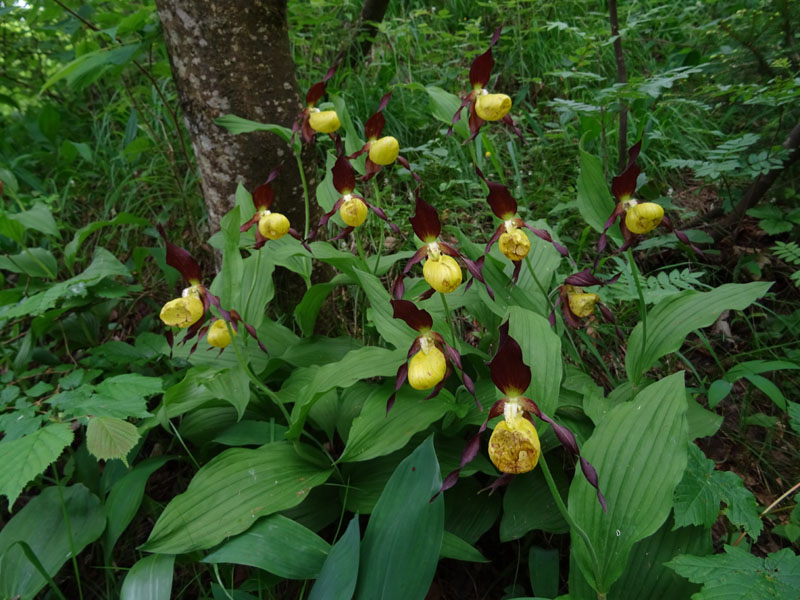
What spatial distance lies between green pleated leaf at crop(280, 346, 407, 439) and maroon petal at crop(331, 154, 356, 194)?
0.55 meters

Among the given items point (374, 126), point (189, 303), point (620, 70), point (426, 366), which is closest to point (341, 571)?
point (426, 366)

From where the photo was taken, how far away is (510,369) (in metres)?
0.93

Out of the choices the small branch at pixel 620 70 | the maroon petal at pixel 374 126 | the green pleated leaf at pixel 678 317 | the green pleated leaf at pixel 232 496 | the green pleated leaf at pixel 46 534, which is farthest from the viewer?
the small branch at pixel 620 70

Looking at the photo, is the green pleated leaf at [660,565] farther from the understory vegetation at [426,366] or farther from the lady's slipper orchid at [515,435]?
the lady's slipper orchid at [515,435]

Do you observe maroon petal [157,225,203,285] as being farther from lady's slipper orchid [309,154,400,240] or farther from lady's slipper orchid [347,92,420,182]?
lady's slipper orchid [347,92,420,182]

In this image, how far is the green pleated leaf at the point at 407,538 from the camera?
1.04 meters

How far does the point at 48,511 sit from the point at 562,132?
2705mm

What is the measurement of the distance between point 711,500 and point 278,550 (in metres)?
1.08

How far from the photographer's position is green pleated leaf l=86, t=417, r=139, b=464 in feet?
4.05

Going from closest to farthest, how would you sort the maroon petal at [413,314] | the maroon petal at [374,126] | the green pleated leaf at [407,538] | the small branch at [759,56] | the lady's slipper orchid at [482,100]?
the green pleated leaf at [407,538]
the maroon petal at [413,314]
the lady's slipper orchid at [482,100]
the maroon petal at [374,126]
the small branch at [759,56]

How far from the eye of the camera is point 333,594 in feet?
3.51

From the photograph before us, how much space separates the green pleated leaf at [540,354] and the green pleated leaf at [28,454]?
1.17 meters

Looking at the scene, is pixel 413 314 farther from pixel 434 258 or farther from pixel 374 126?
pixel 374 126

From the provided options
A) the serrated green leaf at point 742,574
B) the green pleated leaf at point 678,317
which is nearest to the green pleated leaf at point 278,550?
the serrated green leaf at point 742,574
